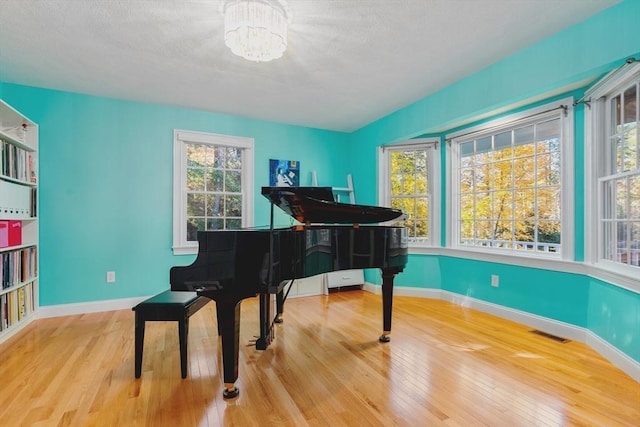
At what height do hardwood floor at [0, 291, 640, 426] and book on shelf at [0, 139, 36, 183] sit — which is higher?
book on shelf at [0, 139, 36, 183]

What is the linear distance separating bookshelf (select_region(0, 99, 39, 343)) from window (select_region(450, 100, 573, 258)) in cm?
455

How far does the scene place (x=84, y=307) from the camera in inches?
129

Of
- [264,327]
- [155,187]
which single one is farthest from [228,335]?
[155,187]

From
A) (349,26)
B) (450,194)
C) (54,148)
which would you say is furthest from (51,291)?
(450,194)

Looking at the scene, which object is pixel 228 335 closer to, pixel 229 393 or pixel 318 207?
pixel 229 393

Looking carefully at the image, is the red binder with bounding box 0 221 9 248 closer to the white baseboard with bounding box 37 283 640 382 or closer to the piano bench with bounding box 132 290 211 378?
the white baseboard with bounding box 37 283 640 382

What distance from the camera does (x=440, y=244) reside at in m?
3.98

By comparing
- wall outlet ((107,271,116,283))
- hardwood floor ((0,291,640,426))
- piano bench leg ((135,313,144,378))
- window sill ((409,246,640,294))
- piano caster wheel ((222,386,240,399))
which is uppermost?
window sill ((409,246,640,294))

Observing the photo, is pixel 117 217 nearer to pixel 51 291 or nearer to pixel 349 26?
pixel 51 291

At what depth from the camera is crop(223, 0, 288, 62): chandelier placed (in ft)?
5.97

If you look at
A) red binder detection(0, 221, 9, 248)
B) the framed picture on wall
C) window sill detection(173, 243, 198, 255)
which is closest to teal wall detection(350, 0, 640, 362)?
the framed picture on wall

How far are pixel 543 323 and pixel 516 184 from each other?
143cm

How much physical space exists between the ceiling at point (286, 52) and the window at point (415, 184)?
0.84 m

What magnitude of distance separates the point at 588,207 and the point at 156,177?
14.4 feet
